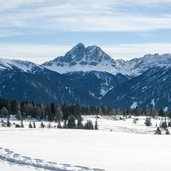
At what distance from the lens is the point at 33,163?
43656mm

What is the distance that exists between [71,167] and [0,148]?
15.3 m

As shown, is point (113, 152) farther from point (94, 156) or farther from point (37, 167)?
point (37, 167)

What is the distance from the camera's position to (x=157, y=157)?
5062 centimetres

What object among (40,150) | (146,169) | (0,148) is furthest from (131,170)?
(0,148)

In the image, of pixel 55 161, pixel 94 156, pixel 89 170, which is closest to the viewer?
pixel 89 170

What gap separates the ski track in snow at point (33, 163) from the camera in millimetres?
40875

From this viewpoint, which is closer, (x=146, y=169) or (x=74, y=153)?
(x=146, y=169)

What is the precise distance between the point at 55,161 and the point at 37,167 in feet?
8.48

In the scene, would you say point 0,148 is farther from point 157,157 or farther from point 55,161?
point 157,157

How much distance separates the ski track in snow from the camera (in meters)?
40.9

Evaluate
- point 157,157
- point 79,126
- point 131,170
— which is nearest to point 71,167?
point 131,170

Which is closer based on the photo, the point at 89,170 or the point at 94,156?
the point at 89,170

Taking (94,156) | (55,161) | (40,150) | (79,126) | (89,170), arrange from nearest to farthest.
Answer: (89,170) < (55,161) < (94,156) < (40,150) < (79,126)

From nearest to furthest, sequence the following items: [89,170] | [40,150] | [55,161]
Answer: [89,170]
[55,161]
[40,150]
